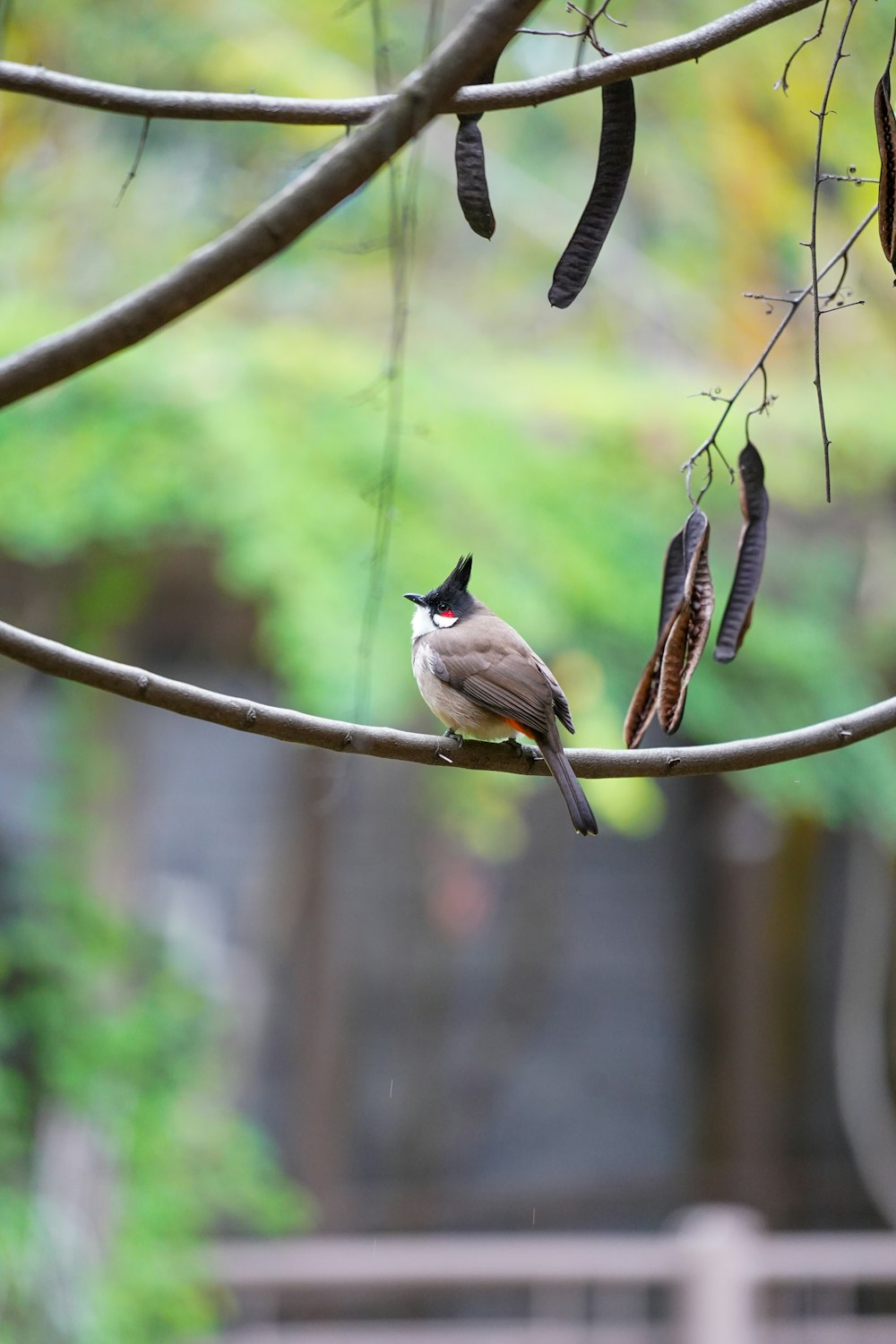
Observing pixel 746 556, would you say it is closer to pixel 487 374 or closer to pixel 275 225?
pixel 275 225

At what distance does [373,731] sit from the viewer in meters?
1.29

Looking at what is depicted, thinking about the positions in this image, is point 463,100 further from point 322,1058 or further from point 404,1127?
point 404,1127

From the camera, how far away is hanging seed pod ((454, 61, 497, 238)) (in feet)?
4.29

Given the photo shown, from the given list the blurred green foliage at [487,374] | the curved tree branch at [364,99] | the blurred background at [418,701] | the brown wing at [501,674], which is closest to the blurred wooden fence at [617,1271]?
the blurred background at [418,701]

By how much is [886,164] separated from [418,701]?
3.05 meters

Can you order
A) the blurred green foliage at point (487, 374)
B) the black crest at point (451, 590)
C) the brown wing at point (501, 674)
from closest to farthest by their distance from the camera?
the brown wing at point (501, 674), the black crest at point (451, 590), the blurred green foliage at point (487, 374)

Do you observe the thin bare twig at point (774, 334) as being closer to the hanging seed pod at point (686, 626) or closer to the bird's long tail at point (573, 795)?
the hanging seed pod at point (686, 626)

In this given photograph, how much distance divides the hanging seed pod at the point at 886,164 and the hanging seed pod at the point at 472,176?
1.14ft

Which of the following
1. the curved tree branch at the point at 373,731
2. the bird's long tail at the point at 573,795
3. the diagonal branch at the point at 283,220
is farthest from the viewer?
the bird's long tail at the point at 573,795

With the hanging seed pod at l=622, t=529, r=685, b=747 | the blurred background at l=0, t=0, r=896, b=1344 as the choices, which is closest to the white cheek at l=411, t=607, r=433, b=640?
the blurred background at l=0, t=0, r=896, b=1344

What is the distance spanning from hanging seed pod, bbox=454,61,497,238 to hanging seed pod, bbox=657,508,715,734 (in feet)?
1.11

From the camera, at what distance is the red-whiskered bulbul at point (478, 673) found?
1.89 metres

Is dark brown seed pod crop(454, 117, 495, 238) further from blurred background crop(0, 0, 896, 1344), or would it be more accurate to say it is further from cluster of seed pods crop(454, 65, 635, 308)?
blurred background crop(0, 0, 896, 1344)

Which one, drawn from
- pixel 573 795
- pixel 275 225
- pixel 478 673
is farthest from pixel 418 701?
pixel 275 225
